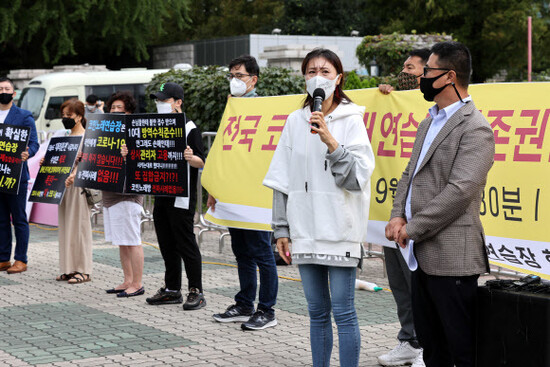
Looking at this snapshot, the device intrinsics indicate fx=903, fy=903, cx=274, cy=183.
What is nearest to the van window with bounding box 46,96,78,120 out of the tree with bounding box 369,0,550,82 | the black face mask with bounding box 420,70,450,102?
the tree with bounding box 369,0,550,82

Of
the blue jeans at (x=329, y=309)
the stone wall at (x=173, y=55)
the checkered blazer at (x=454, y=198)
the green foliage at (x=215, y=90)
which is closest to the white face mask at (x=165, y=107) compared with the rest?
the blue jeans at (x=329, y=309)

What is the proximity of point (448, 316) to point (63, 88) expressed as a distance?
23775 millimetres

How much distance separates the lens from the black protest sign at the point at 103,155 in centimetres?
902

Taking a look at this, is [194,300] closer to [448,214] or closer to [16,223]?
[16,223]

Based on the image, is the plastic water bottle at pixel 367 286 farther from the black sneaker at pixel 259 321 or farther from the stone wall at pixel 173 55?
the stone wall at pixel 173 55

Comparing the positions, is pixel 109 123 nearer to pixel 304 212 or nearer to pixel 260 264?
pixel 260 264

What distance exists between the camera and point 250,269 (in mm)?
7586

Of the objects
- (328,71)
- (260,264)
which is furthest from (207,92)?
(328,71)

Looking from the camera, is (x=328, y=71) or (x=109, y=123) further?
(x=109, y=123)

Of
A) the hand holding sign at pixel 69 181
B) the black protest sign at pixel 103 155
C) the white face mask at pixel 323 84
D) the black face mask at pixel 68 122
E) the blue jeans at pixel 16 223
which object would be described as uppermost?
the white face mask at pixel 323 84

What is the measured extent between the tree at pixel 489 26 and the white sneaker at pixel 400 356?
35.6 metres

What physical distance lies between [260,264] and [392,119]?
161cm

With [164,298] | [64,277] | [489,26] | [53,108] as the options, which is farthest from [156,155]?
[489,26]

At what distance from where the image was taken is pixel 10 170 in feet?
33.9
